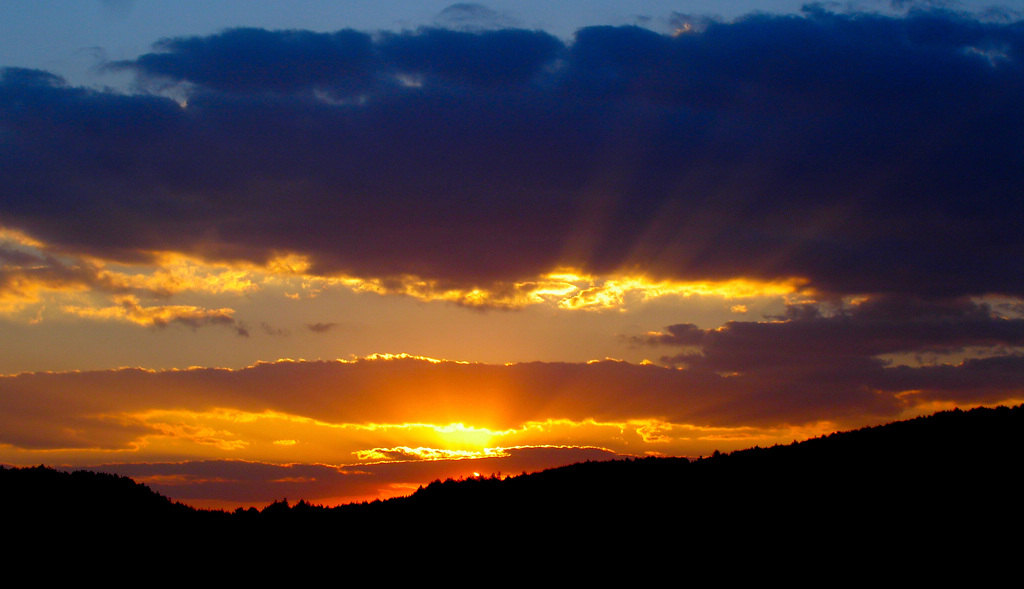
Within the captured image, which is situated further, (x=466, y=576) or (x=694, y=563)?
(x=466, y=576)

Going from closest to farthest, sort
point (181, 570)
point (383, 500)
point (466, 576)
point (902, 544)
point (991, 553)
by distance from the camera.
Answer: point (991, 553)
point (902, 544)
point (466, 576)
point (181, 570)
point (383, 500)

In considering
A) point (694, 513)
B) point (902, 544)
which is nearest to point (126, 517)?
point (694, 513)

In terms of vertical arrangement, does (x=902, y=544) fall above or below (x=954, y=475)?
below

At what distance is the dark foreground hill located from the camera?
26750mm

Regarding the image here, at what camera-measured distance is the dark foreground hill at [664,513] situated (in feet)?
87.8

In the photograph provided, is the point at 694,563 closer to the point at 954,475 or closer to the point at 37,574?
the point at 954,475

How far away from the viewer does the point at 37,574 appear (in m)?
30.7

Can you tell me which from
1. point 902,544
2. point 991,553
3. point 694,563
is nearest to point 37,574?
point 694,563

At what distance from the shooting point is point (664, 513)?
1275 inches

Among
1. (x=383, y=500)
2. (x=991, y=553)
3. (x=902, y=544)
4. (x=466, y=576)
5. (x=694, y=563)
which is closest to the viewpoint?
(x=991, y=553)

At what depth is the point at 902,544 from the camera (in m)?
25.7

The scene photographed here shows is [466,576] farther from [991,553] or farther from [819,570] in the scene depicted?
[991,553]

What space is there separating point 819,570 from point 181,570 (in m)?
24.2

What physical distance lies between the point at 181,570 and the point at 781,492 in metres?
24.1
